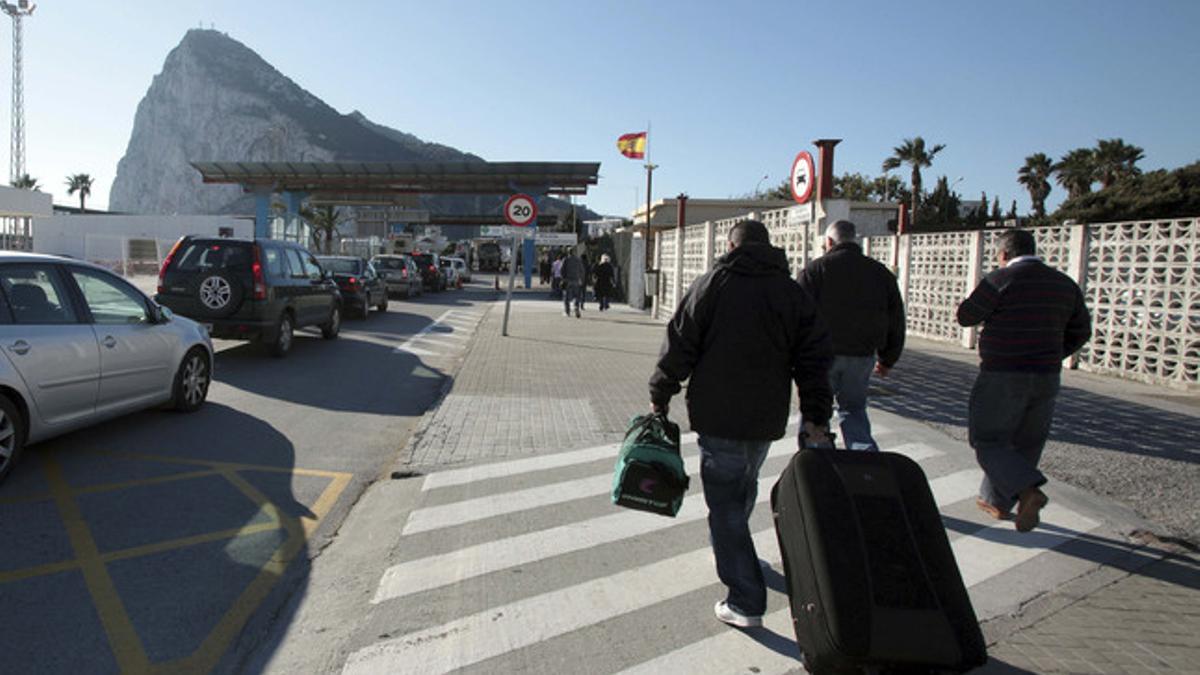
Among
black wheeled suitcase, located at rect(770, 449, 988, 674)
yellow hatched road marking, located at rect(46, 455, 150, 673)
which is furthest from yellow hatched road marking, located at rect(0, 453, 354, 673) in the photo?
black wheeled suitcase, located at rect(770, 449, 988, 674)

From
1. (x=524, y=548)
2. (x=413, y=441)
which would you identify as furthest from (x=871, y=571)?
(x=413, y=441)

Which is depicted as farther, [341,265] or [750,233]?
[341,265]

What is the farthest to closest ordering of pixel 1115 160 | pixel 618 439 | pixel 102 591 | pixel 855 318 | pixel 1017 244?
pixel 1115 160, pixel 618 439, pixel 855 318, pixel 1017 244, pixel 102 591

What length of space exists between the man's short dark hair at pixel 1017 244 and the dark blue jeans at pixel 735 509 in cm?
241

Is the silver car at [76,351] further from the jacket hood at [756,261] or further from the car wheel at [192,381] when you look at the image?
the jacket hood at [756,261]

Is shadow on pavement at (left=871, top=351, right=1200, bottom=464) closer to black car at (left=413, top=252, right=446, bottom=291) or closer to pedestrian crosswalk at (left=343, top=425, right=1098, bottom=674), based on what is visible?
pedestrian crosswalk at (left=343, top=425, right=1098, bottom=674)

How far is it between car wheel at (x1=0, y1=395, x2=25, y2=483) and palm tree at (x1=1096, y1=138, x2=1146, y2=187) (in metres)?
60.6

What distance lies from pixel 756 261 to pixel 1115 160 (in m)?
60.8

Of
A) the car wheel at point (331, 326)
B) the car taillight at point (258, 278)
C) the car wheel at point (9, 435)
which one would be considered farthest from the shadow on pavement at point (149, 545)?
the car wheel at point (331, 326)

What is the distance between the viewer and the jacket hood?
11.3 feet

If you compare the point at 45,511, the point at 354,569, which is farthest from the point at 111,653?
the point at 45,511

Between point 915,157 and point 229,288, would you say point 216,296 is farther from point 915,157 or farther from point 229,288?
point 915,157

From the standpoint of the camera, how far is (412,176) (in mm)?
39469

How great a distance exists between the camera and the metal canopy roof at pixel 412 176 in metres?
38.3
